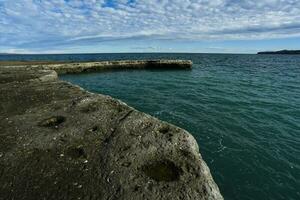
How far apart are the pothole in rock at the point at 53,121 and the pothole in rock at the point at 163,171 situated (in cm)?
537

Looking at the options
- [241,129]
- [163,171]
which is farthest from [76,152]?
[241,129]

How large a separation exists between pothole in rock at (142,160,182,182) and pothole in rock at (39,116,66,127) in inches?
211

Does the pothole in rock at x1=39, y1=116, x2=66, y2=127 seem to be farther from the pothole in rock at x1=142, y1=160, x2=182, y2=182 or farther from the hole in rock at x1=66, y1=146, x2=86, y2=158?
the pothole in rock at x1=142, y1=160, x2=182, y2=182

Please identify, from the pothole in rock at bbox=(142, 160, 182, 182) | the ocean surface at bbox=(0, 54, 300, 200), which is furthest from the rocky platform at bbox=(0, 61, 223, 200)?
the ocean surface at bbox=(0, 54, 300, 200)

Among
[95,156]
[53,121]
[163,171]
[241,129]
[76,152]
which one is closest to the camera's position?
[163,171]

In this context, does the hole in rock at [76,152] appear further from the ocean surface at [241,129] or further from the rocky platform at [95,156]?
the ocean surface at [241,129]

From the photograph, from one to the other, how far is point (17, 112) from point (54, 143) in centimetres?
488

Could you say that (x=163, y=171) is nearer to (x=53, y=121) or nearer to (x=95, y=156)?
(x=95, y=156)

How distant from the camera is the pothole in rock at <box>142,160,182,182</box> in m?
8.54

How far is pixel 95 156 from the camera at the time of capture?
9.72 meters

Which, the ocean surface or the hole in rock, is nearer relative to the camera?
the hole in rock

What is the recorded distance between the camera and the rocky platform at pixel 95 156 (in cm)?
794

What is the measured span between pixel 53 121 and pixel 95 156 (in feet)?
13.5

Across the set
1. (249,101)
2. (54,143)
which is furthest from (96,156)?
(249,101)
